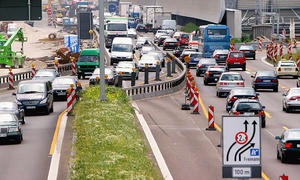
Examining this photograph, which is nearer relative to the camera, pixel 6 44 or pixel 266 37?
pixel 6 44

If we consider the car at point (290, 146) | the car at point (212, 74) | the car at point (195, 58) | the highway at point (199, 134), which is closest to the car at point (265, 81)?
the highway at point (199, 134)

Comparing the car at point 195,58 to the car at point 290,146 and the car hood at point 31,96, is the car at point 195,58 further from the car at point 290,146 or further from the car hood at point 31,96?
the car at point 290,146

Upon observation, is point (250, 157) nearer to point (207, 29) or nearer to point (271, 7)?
point (207, 29)

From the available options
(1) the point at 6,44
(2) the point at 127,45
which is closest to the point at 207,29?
(2) the point at 127,45

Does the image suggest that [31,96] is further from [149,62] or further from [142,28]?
[142,28]

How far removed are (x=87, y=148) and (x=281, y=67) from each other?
37759 mm

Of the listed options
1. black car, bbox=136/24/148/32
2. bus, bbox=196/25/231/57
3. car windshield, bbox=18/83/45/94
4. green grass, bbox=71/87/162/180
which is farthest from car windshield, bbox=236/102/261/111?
black car, bbox=136/24/148/32

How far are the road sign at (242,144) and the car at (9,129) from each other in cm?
1396

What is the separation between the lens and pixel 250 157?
1308cm

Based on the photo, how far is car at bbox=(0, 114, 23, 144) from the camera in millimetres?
25609

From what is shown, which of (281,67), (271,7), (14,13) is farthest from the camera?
(271,7)

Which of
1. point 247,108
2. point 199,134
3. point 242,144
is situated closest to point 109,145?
point 242,144

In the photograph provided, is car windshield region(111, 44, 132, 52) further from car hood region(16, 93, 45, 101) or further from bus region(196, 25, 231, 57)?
car hood region(16, 93, 45, 101)

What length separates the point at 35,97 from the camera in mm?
34625
